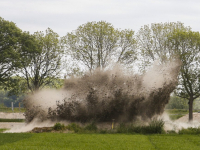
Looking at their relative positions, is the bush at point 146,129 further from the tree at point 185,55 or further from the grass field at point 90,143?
the tree at point 185,55

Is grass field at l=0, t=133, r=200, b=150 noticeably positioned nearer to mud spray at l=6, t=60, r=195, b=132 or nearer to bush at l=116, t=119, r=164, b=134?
bush at l=116, t=119, r=164, b=134

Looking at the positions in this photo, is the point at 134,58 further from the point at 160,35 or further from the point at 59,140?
the point at 59,140

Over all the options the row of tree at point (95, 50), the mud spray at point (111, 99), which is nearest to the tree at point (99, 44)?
the row of tree at point (95, 50)

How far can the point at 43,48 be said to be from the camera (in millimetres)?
41062

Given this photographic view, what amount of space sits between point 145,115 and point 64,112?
7.21m

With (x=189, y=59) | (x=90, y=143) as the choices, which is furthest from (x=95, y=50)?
(x=90, y=143)

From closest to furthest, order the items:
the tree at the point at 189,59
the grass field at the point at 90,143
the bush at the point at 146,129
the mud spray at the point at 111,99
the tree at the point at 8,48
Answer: the grass field at the point at 90,143 < the bush at the point at 146,129 < the mud spray at the point at 111,99 < the tree at the point at 8,48 < the tree at the point at 189,59

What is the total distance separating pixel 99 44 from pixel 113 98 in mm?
17589

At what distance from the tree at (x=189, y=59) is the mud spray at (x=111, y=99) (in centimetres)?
1283

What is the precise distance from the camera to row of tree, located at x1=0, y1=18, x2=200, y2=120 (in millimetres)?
37000

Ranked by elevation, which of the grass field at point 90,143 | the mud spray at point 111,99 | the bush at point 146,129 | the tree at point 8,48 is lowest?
the bush at point 146,129

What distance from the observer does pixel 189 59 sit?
124 ft

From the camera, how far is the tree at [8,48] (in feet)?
116

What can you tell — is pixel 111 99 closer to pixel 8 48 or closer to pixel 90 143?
pixel 90 143
